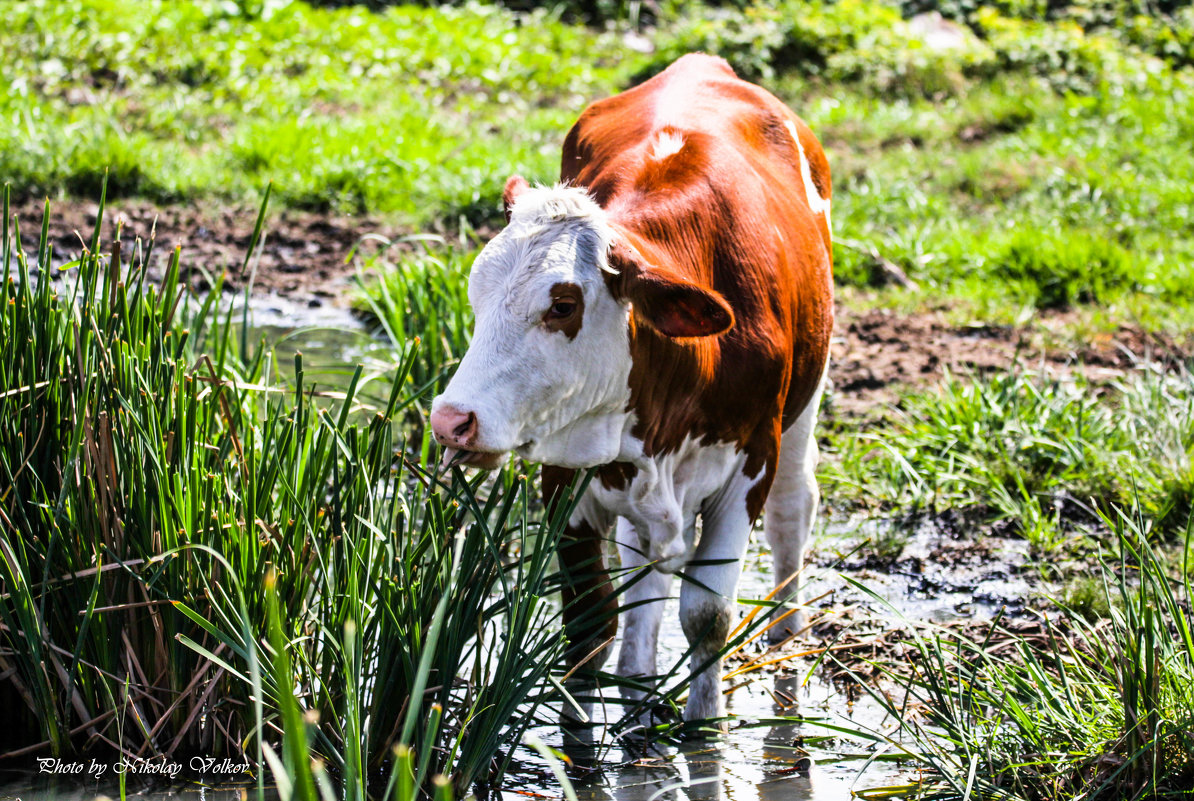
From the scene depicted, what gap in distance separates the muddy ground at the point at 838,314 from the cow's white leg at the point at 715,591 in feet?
7.41

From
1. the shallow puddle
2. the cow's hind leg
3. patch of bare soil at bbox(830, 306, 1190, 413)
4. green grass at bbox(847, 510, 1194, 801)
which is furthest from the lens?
patch of bare soil at bbox(830, 306, 1190, 413)

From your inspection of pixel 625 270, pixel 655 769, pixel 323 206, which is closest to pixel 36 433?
pixel 625 270

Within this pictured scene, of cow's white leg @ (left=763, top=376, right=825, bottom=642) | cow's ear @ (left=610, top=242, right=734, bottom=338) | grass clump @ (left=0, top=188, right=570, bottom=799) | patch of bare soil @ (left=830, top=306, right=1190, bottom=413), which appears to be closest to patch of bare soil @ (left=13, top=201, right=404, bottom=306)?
patch of bare soil @ (left=830, top=306, right=1190, bottom=413)

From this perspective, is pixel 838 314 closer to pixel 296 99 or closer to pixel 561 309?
pixel 561 309

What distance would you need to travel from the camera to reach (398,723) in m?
2.71

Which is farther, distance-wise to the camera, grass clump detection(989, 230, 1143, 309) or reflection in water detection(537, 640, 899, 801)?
grass clump detection(989, 230, 1143, 309)

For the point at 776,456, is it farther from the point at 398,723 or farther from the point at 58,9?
the point at 58,9

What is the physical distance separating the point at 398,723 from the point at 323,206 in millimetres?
6058

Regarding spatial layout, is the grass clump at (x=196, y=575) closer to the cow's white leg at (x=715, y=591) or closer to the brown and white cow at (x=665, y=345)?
the brown and white cow at (x=665, y=345)

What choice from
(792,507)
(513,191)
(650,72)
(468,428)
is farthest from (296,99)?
(468,428)

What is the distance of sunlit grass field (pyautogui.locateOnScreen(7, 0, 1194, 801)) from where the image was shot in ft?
8.80

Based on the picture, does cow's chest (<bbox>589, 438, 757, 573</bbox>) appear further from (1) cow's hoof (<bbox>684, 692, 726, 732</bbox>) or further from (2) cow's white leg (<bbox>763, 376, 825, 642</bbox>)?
(2) cow's white leg (<bbox>763, 376, 825, 642</bbox>)

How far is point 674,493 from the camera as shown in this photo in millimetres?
3178

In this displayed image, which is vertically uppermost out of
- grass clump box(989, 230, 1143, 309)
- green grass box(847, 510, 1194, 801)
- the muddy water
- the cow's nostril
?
the cow's nostril
